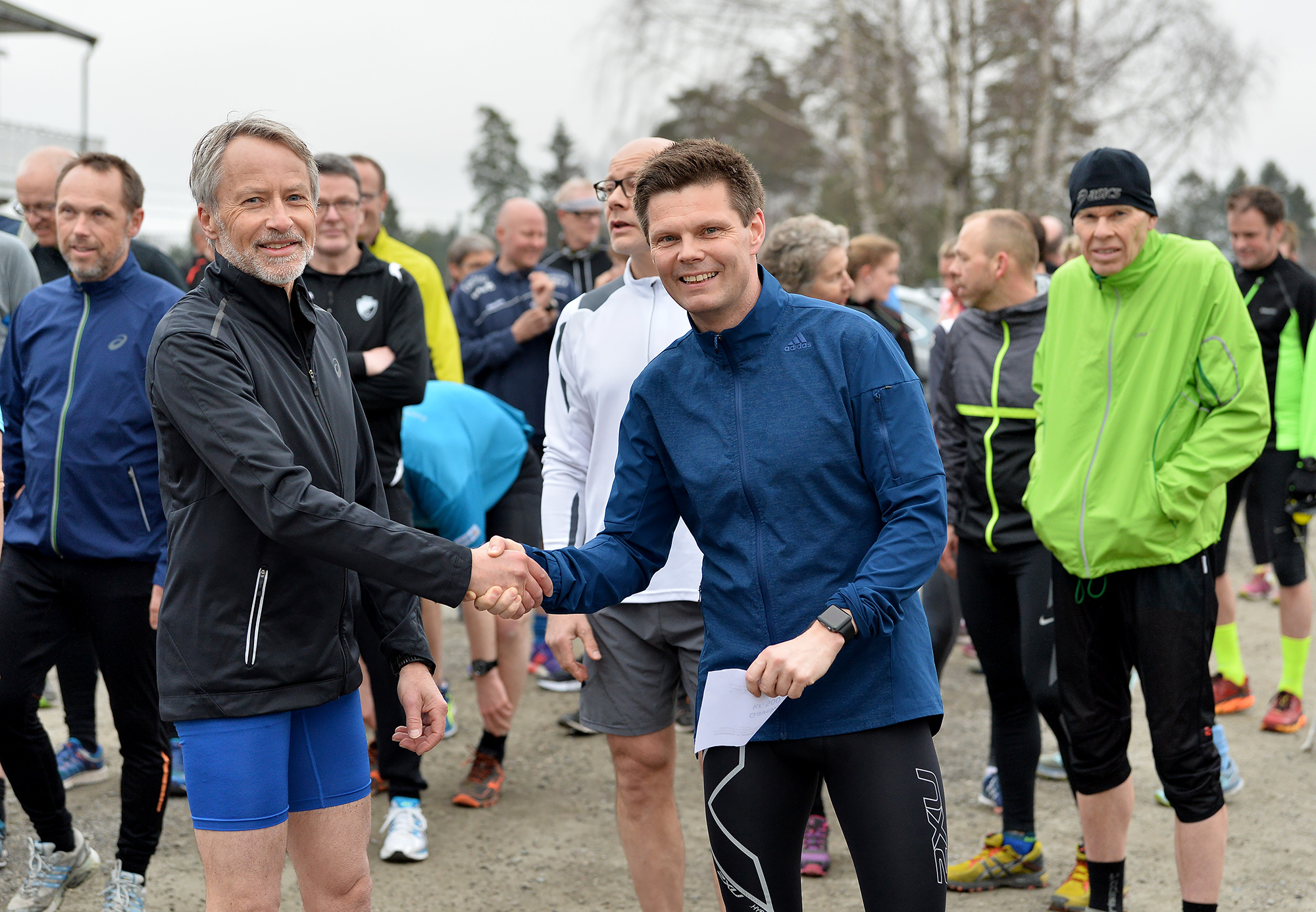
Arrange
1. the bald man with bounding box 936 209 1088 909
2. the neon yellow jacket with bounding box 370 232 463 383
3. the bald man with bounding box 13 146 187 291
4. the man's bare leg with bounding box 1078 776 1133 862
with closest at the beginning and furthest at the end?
the man's bare leg with bounding box 1078 776 1133 862, the bald man with bounding box 936 209 1088 909, the bald man with bounding box 13 146 187 291, the neon yellow jacket with bounding box 370 232 463 383

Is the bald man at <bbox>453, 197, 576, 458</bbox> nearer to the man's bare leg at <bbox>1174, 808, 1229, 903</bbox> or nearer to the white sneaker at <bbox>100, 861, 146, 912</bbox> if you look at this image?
the white sneaker at <bbox>100, 861, 146, 912</bbox>

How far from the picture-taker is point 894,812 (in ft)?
7.44

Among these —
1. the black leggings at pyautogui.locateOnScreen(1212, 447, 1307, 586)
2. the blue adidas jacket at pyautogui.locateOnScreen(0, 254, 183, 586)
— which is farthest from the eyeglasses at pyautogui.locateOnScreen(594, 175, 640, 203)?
the black leggings at pyautogui.locateOnScreen(1212, 447, 1307, 586)

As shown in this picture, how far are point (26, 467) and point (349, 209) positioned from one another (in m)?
1.58

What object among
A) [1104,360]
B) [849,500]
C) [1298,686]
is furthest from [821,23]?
[849,500]

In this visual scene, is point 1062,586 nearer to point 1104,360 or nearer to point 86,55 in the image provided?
point 1104,360

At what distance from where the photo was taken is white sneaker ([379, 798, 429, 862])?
442 cm

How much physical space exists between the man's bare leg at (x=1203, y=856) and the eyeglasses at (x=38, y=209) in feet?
16.9

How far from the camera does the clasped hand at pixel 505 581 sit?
2.43 m

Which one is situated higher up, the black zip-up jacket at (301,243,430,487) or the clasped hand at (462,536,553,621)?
the black zip-up jacket at (301,243,430,487)

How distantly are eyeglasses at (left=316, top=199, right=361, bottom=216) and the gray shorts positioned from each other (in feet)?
7.26

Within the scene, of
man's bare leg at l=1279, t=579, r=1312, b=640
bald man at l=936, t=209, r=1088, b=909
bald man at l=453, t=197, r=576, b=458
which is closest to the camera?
bald man at l=936, t=209, r=1088, b=909

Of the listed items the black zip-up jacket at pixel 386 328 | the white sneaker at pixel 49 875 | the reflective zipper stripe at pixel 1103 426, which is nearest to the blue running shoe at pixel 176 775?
the white sneaker at pixel 49 875

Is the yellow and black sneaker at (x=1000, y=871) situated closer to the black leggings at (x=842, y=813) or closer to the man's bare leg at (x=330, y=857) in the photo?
the black leggings at (x=842, y=813)
